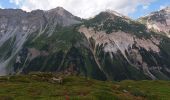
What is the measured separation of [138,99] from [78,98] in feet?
69.4

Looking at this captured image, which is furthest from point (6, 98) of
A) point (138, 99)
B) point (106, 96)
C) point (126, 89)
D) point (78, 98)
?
point (126, 89)

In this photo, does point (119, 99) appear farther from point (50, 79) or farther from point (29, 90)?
point (50, 79)

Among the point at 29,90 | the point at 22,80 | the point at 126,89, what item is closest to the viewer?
the point at 29,90

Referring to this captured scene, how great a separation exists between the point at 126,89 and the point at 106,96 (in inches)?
1254

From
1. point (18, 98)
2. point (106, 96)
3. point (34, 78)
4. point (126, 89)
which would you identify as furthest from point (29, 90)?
point (34, 78)

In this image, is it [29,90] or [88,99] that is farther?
[29,90]

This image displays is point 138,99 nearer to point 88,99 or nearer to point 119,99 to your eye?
point 119,99

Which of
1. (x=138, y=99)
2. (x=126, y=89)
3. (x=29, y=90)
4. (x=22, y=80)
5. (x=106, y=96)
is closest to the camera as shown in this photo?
(x=106, y=96)

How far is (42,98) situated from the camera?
80938 mm

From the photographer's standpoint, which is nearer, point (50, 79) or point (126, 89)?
point (126, 89)

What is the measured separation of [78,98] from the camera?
77.1 m

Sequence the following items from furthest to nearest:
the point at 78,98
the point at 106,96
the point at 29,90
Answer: the point at 29,90, the point at 106,96, the point at 78,98

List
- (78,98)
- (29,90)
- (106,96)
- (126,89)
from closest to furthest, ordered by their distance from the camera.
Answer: (78,98) → (106,96) → (29,90) → (126,89)

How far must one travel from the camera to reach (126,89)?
378 ft
